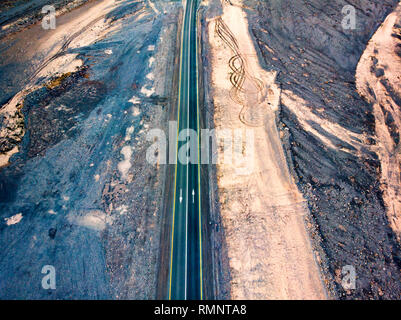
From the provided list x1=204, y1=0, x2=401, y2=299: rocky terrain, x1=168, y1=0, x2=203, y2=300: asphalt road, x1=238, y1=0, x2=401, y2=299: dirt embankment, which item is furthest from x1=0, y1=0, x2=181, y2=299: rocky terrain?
x1=238, y1=0, x2=401, y2=299: dirt embankment

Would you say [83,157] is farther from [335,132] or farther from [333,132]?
[335,132]

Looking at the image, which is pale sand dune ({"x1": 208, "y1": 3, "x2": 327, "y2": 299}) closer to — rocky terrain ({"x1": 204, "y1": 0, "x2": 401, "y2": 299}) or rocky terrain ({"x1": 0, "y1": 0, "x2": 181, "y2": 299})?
→ rocky terrain ({"x1": 204, "y1": 0, "x2": 401, "y2": 299})

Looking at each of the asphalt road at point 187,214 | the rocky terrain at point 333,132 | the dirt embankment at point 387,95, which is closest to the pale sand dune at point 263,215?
the rocky terrain at point 333,132

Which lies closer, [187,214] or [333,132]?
[187,214]

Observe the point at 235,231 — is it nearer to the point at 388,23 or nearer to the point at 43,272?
the point at 43,272

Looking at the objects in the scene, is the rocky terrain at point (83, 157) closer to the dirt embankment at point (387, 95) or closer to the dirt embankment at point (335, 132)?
the dirt embankment at point (335, 132)

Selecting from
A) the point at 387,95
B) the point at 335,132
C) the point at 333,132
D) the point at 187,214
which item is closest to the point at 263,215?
the point at 187,214
